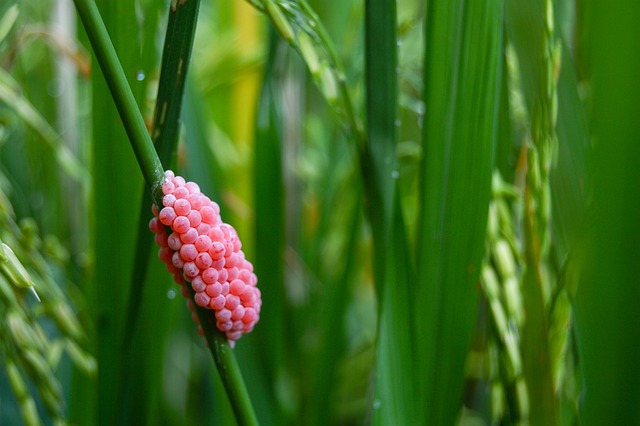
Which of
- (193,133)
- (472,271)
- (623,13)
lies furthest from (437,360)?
(193,133)

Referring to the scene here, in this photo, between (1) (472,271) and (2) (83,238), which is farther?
(2) (83,238)

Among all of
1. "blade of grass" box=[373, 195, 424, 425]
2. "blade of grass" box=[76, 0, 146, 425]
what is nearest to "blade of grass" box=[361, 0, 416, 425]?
"blade of grass" box=[373, 195, 424, 425]

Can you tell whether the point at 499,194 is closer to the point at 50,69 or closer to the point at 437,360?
the point at 437,360

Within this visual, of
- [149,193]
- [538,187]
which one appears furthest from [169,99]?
[538,187]

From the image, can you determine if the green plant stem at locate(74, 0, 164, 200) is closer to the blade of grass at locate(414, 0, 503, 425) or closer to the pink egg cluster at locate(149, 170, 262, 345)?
the pink egg cluster at locate(149, 170, 262, 345)

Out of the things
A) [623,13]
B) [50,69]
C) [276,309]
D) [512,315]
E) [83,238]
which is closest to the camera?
[623,13]

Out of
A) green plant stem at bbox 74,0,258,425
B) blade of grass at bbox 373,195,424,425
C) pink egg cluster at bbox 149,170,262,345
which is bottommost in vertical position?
blade of grass at bbox 373,195,424,425
